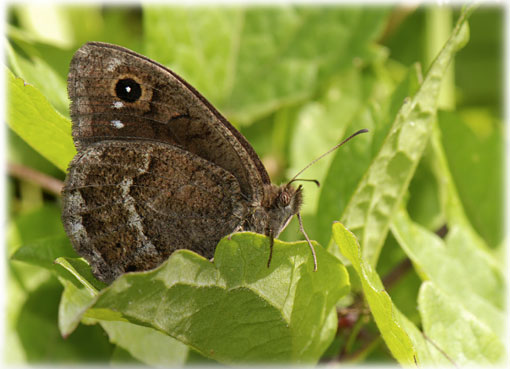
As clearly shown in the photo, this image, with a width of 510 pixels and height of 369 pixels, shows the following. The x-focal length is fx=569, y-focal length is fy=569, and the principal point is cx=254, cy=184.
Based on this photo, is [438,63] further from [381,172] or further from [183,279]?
[183,279]

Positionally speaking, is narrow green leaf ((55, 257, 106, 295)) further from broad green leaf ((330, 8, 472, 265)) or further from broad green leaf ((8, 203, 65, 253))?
broad green leaf ((330, 8, 472, 265))

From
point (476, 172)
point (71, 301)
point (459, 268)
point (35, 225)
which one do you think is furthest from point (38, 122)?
point (476, 172)

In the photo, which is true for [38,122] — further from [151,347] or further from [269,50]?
[269,50]

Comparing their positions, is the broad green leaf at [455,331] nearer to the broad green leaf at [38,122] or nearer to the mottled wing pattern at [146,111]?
the mottled wing pattern at [146,111]

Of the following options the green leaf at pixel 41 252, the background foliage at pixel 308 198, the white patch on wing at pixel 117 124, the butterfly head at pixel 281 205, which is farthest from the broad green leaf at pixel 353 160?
the green leaf at pixel 41 252

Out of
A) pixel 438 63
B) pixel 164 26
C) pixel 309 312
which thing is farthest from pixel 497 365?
pixel 164 26

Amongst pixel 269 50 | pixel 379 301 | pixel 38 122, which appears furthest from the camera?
pixel 269 50
